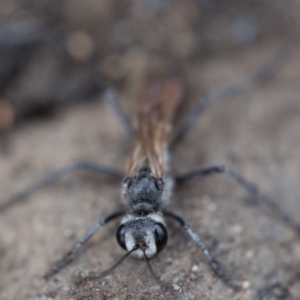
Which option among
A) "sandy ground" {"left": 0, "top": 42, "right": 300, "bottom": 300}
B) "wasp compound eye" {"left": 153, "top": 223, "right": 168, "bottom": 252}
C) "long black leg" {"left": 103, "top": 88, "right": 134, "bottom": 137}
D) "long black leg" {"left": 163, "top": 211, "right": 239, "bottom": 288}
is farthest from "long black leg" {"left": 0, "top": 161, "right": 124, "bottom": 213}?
"wasp compound eye" {"left": 153, "top": 223, "right": 168, "bottom": 252}

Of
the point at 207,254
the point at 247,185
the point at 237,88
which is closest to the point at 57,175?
the point at 207,254

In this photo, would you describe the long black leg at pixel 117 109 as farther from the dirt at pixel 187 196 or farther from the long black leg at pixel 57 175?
the long black leg at pixel 57 175

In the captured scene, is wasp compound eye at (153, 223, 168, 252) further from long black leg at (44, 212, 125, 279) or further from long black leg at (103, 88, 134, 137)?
long black leg at (103, 88, 134, 137)

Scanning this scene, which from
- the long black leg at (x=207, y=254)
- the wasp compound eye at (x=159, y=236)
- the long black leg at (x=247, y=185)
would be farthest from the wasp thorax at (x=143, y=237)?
the long black leg at (x=247, y=185)

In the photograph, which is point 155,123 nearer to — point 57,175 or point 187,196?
point 187,196

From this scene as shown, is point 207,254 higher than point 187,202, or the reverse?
point 207,254

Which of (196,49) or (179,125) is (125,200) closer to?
(179,125)
